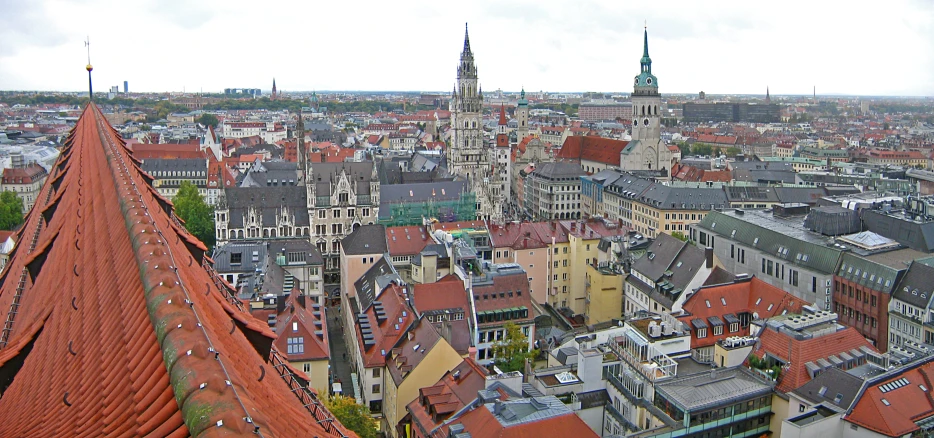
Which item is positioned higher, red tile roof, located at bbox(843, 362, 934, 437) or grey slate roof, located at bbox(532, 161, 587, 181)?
grey slate roof, located at bbox(532, 161, 587, 181)

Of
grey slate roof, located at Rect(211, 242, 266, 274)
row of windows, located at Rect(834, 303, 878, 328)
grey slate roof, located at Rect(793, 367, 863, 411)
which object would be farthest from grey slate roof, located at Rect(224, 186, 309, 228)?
grey slate roof, located at Rect(793, 367, 863, 411)

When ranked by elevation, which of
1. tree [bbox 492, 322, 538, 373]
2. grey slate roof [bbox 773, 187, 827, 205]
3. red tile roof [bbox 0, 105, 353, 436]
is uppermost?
red tile roof [bbox 0, 105, 353, 436]

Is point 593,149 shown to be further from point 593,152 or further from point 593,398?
point 593,398

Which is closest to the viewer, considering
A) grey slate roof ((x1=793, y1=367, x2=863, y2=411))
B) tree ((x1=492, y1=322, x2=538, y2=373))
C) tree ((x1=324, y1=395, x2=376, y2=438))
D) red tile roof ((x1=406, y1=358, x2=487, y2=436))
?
tree ((x1=324, y1=395, x2=376, y2=438))

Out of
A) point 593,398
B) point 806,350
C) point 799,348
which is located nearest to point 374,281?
point 593,398

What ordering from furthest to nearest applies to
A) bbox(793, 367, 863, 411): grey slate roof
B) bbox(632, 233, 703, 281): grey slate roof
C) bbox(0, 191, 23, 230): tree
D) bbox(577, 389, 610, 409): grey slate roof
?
bbox(0, 191, 23, 230): tree → bbox(632, 233, 703, 281): grey slate roof → bbox(577, 389, 610, 409): grey slate roof → bbox(793, 367, 863, 411): grey slate roof

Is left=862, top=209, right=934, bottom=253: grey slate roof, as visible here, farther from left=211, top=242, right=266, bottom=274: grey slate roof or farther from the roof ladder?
the roof ladder

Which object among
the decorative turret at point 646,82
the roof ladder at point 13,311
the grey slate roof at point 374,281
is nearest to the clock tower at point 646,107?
the decorative turret at point 646,82
